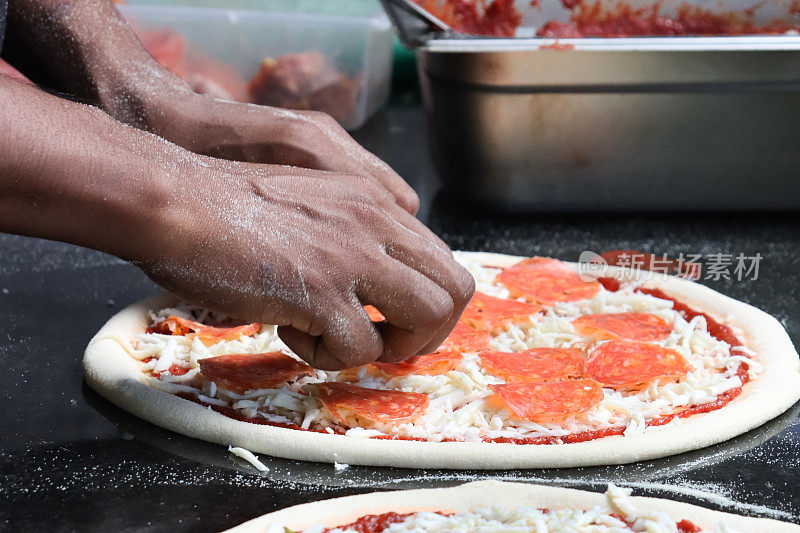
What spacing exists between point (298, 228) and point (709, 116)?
1.28 meters

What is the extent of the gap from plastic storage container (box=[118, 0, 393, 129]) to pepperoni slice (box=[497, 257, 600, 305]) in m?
1.43

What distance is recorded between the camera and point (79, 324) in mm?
1695

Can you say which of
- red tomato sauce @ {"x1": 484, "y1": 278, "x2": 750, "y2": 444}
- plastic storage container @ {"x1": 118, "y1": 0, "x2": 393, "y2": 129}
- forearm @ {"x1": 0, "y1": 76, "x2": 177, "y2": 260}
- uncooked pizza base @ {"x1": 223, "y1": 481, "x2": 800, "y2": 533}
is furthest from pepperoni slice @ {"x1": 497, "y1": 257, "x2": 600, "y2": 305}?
plastic storage container @ {"x1": 118, "y1": 0, "x2": 393, "y2": 129}

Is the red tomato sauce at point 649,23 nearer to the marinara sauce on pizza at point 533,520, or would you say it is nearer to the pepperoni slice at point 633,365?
the pepperoni slice at point 633,365

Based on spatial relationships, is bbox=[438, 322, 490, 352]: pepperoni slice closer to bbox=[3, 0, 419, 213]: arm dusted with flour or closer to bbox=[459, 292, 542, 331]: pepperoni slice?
bbox=[459, 292, 542, 331]: pepperoni slice

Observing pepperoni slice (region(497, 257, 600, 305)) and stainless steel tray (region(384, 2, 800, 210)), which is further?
stainless steel tray (region(384, 2, 800, 210))

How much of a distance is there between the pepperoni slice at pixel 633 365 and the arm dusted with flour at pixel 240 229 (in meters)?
0.30

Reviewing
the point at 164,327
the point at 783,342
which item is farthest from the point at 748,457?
the point at 164,327

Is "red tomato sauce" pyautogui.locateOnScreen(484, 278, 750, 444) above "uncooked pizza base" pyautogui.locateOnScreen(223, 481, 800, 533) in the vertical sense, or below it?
below

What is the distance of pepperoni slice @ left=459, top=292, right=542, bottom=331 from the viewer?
5.25ft

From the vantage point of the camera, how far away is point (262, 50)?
312 centimetres

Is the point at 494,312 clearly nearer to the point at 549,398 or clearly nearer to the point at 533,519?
the point at 549,398

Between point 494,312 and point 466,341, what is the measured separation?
13cm

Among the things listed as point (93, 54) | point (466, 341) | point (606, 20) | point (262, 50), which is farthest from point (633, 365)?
point (262, 50)
